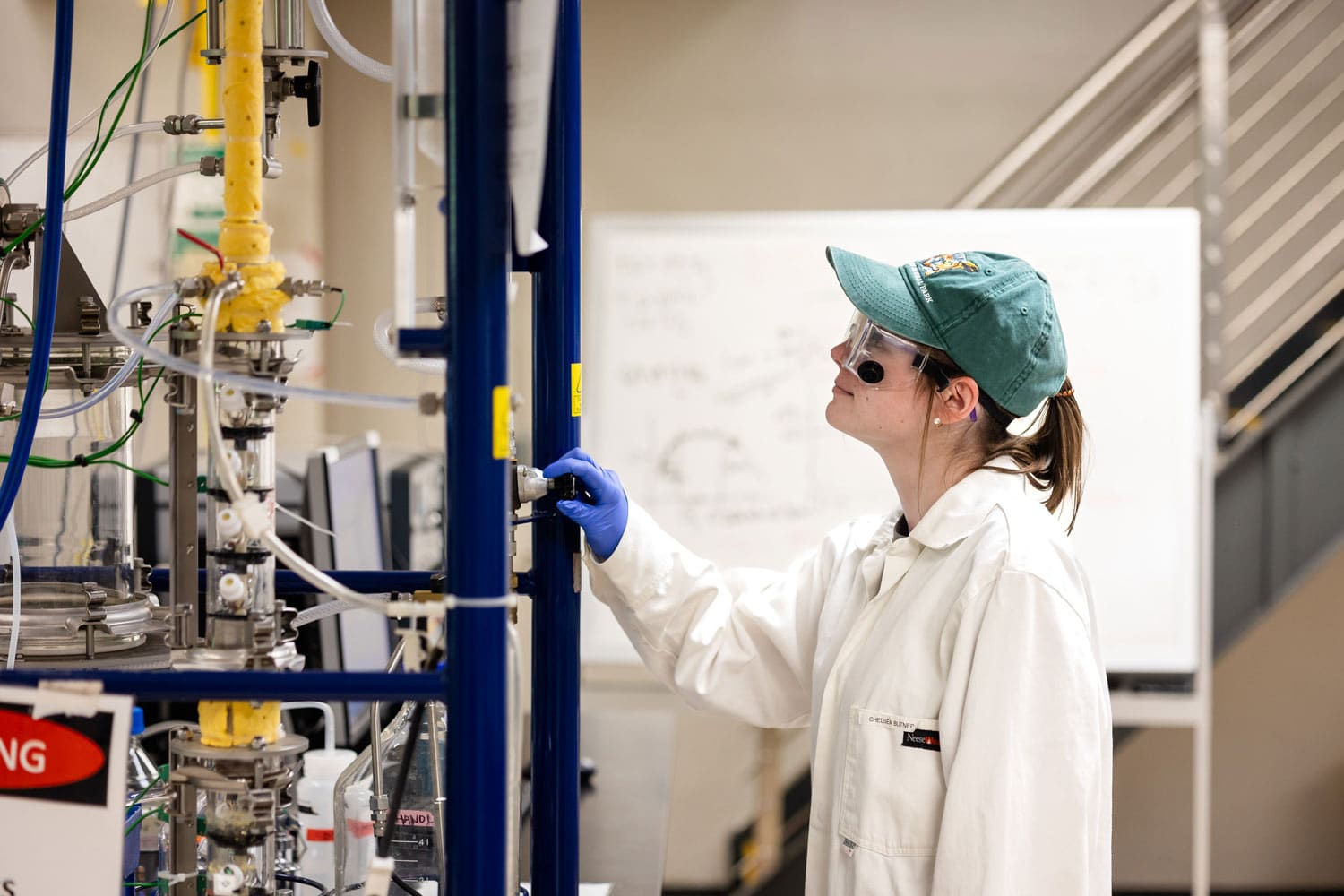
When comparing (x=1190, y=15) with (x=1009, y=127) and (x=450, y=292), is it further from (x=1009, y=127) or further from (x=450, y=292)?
(x=450, y=292)

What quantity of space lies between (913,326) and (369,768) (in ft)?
2.63

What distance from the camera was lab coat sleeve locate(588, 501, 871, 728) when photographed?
1.48 m

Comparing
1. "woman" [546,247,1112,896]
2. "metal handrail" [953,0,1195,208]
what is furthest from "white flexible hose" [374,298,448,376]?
"metal handrail" [953,0,1195,208]

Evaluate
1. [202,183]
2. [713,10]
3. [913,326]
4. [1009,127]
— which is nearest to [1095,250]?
[1009,127]

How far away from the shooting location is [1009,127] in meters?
3.86

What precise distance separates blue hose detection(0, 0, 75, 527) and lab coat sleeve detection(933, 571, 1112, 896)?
0.87m

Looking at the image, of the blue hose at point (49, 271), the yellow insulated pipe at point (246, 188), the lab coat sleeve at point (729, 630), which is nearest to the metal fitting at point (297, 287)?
the yellow insulated pipe at point (246, 188)

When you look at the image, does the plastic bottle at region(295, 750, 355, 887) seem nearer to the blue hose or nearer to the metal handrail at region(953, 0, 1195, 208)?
the blue hose

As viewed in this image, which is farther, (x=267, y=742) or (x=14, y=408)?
(x=14, y=408)

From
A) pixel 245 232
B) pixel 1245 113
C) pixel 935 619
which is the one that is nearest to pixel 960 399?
pixel 935 619

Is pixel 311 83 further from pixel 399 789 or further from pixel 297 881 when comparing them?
pixel 297 881

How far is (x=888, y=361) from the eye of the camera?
4.53 ft

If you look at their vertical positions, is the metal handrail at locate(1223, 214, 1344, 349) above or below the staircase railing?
below

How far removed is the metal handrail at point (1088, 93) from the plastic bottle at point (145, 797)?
295 centimetres
